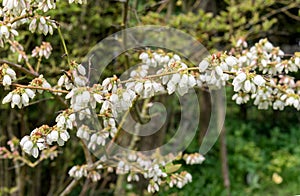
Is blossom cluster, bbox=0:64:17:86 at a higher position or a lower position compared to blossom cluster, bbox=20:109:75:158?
higher

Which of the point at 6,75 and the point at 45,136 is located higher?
the point at 6,75

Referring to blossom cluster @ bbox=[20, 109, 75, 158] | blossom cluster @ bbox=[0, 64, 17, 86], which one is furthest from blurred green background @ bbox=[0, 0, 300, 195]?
blossom cluster @ bbox=[20, 109, 75, 158]

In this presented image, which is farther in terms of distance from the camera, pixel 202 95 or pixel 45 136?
pixel 202 95

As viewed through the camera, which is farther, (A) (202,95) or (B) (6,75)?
(A) (202,95)

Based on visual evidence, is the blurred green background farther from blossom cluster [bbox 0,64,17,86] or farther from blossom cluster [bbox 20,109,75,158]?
blossom cluster [bbox 20,109,75,158]

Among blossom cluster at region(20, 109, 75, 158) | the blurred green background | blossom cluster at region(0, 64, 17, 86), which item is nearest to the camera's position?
blossom cluster at region(20, 109, 75, 158)

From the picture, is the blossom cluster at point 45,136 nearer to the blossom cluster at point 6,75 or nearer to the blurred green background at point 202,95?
the blossom cluster at point 6,75

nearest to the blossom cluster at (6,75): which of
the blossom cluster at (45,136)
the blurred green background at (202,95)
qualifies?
the blossom cluster at (45,136)

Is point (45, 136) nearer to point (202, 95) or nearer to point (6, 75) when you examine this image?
point (6, 75)

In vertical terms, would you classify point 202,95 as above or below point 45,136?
above

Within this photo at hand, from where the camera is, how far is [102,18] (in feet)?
10.7

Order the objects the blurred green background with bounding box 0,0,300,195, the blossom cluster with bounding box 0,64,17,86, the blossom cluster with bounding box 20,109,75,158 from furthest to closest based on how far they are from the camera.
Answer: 1. the blurred green background with bounding box 0,0,300,195
2. the blossom cluster with bounding box 0,64,17,86
3. the blossom cluster with bounding box 20,109,75,158

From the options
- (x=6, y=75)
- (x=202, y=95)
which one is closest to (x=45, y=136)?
(x=6, y=75)

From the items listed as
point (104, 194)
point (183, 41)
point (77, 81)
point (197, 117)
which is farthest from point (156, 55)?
point (197, 117)
